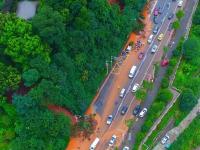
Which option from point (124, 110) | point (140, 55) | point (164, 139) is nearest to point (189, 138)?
point (164, 139)

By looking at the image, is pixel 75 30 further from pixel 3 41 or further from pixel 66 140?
pixel 66 140

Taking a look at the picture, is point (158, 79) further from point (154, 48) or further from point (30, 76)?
point (30, 76)

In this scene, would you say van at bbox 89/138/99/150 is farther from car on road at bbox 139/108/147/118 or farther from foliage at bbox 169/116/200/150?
foliage at bbox 169/116/200/150

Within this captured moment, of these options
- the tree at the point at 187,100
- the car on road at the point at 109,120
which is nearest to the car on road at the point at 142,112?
the car on road at the point at 109,120

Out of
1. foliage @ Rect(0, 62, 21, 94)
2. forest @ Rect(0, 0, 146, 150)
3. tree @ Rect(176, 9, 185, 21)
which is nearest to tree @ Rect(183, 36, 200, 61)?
tree @ Rect(176, 9, 185, 21)

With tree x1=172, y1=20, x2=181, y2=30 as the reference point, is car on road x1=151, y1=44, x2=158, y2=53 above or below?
below

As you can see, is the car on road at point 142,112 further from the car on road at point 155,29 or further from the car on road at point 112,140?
the car on road at point 155,29

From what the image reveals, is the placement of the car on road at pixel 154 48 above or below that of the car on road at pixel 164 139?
above

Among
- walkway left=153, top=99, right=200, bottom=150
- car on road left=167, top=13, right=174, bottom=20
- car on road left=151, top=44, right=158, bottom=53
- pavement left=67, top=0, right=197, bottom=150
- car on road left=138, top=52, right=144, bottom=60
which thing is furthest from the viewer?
car on road left=167, top=13, right=174, bottom=20
